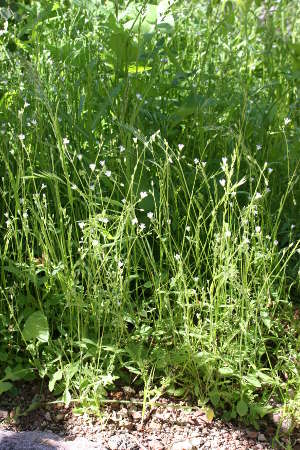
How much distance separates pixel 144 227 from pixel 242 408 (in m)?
0.71

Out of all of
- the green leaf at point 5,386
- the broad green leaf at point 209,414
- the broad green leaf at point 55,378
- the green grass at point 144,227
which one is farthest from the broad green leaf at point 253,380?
the green leaf at point 5,386

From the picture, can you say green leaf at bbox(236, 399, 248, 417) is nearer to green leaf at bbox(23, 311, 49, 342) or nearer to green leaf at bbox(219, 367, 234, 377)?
green leaf at bbox(219, 367, 234, 377)

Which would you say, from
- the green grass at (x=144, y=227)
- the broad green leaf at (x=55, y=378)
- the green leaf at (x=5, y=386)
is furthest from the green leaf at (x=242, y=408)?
the green leaf at (x=5, y=386)

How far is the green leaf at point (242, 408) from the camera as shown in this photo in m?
2.21

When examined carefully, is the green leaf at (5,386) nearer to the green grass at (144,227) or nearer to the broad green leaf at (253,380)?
the green grass at (144,227)

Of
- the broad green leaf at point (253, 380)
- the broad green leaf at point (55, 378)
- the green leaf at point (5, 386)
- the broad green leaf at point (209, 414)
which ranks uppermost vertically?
the broad green leaf at point (55, 378)

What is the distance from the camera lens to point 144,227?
2.34m

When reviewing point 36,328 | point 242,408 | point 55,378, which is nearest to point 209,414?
point 242,408

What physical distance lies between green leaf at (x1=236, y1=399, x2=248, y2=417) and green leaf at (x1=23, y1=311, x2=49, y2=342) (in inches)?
27.7

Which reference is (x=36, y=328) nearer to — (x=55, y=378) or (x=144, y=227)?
(x=55, y=378)

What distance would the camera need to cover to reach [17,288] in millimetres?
2592

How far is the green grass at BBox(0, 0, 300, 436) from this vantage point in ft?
7.55

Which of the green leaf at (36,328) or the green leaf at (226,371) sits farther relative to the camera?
the green leaf at (36,328)

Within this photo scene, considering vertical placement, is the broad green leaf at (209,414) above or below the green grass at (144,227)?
below
